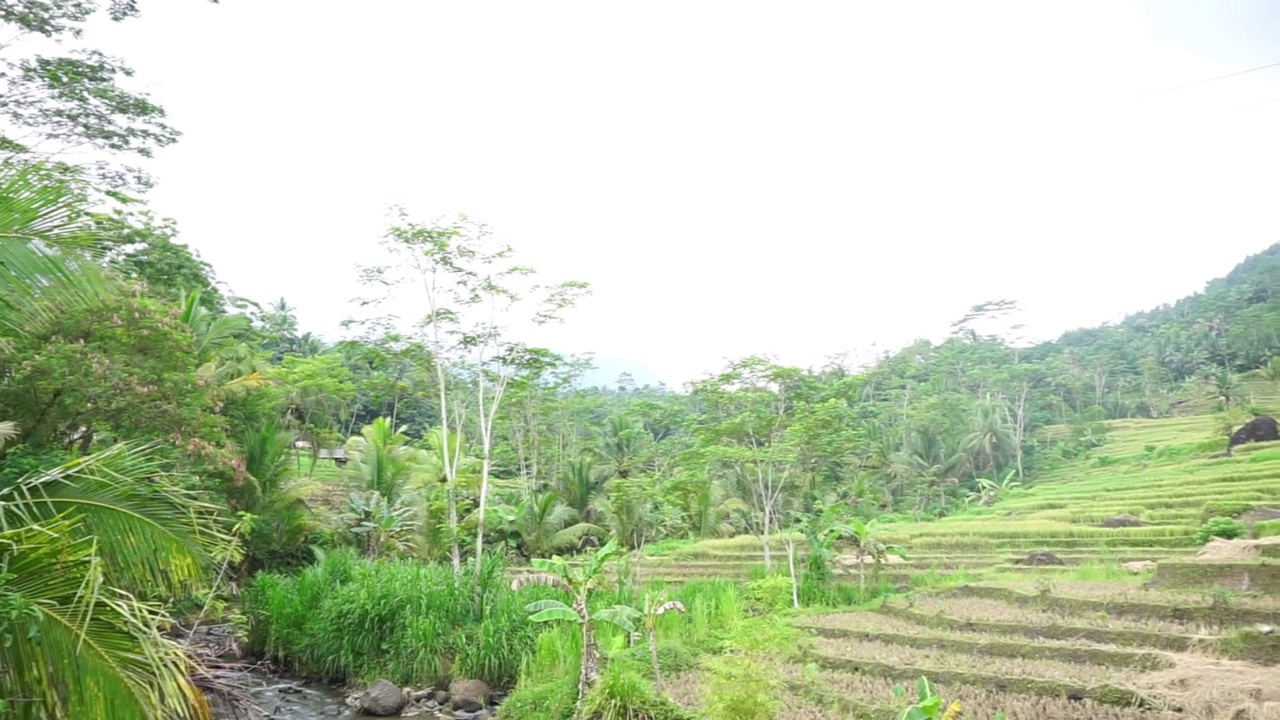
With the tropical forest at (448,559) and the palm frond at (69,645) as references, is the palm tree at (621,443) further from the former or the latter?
the palm frond at (69,645)

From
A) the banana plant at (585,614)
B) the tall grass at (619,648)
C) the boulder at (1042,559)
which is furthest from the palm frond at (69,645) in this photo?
the boulder at (1042,559)

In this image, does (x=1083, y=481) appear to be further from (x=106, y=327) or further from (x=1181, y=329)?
(x=106, y=327)

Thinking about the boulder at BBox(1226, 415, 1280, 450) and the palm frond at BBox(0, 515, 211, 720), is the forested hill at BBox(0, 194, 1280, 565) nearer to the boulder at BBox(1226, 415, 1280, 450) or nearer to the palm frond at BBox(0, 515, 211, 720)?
the palm frond at BBox(0, 515, 211, 720)

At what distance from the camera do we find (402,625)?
10.3 metres

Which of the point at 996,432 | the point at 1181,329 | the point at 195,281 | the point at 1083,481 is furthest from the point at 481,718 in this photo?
the point at 1181,329

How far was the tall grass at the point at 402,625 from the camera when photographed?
10016 mm

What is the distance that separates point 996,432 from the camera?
1415 inches

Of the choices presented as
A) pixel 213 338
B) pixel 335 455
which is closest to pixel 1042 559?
pixel 213 338

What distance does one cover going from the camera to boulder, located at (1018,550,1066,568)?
50.6ft

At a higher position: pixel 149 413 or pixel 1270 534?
pixel 149 413

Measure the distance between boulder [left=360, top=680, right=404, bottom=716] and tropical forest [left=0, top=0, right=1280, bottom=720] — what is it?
5cm

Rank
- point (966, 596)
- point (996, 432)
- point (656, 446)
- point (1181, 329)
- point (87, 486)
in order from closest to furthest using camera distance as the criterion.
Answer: point (87, 486)
point (966, 596)
point (656, 446)
point (996, 432)
point (1181, 329)

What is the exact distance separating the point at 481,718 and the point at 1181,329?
177ft

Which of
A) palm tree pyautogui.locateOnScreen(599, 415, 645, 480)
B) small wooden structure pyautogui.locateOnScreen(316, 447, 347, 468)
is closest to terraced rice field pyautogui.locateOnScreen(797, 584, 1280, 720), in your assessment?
palm tree pyautogui.locateOnScreen(599, 415, 645, 480)
